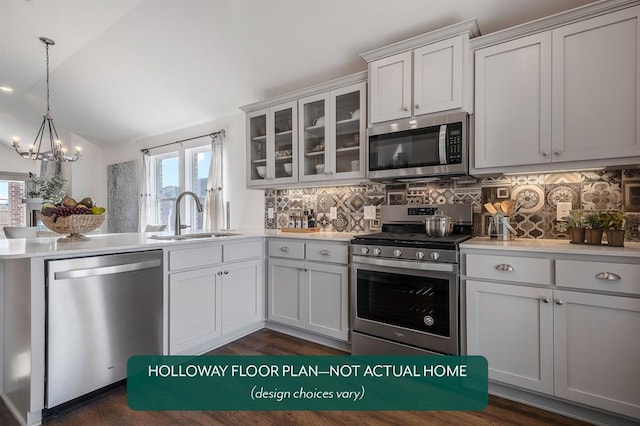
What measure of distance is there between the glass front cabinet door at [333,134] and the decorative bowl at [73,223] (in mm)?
1689

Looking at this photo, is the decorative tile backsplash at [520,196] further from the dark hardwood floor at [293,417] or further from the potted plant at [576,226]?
the dark hardwood floor at [293,417]

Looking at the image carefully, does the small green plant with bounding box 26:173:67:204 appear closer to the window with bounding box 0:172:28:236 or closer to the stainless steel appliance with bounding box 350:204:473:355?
the window with bounding box 0:172:28:236

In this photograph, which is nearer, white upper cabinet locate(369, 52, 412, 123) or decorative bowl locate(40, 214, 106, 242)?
decorative bowl locate(40, 214, 106, 242)

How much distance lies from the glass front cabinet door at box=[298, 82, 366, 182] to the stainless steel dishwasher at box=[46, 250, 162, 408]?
1.55 m

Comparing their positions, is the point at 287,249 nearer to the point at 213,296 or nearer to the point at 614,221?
the point at 213,296

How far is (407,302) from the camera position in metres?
2.11

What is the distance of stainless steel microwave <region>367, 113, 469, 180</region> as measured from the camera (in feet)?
6.98

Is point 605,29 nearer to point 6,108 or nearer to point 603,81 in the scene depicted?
point 603,81

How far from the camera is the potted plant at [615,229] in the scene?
1.71 meters

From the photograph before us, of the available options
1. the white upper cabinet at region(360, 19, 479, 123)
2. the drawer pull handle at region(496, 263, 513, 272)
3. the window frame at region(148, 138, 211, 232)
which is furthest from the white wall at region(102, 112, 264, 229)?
the drawer pull handle at region(496, 263, 513, 272)

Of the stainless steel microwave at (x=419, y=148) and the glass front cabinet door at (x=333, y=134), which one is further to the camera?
the glass front cabinet door at (x=333, y=134)

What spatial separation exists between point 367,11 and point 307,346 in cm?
270

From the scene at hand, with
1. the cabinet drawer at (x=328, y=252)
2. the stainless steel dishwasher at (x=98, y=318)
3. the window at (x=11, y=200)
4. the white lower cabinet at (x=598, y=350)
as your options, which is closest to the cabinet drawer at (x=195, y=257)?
the stainless steel dishwasher at (x=98, y=318)

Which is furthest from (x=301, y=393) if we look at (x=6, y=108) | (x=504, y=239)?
(x=6, y=108)
